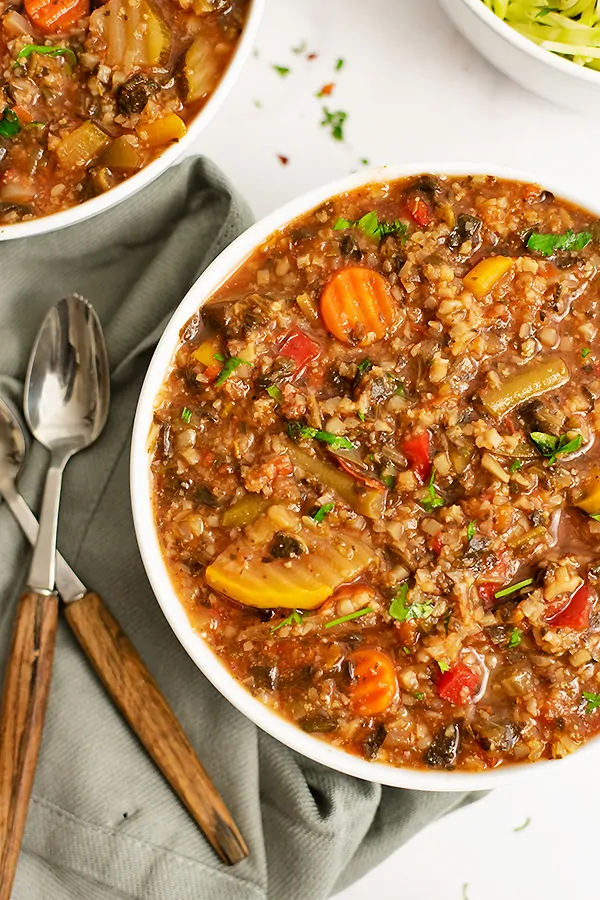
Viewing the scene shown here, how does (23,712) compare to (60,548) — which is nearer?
(23,712)

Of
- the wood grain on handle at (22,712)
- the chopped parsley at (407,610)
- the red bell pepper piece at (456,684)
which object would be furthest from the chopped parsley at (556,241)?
the wood grain on handle at (22,712)

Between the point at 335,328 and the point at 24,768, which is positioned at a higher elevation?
the point at 335,328

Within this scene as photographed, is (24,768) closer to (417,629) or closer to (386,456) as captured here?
(417,629)

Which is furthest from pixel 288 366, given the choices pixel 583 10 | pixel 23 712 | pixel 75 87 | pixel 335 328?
pixel 583 10

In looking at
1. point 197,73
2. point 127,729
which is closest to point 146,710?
point 127,729

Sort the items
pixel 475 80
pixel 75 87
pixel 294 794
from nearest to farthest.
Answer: pixel 75 87, pixel 294 794, pixel 475 80
